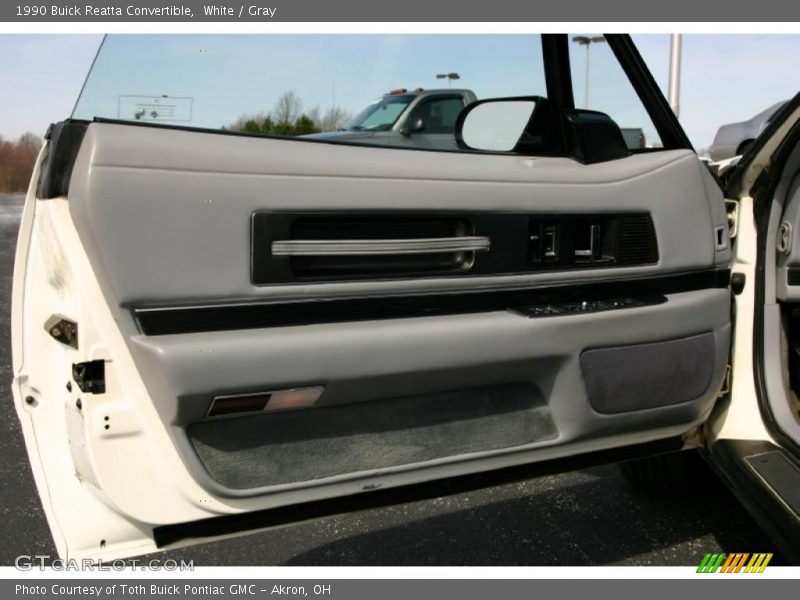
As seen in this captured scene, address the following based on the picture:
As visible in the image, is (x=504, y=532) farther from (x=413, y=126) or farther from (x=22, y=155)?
(x=22, y=155)

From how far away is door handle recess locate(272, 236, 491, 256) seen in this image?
5.35 ft

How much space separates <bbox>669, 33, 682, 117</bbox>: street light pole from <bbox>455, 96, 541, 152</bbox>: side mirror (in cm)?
54

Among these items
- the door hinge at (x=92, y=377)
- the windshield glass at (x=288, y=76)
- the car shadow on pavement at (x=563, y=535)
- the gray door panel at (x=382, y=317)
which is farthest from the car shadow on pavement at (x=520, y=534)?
the windshield glass at (x=288, y=76)

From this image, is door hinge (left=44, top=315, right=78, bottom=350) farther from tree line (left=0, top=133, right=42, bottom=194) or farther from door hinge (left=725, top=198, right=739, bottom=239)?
door hinge (left=725, top=198, right=739, bottom=239)

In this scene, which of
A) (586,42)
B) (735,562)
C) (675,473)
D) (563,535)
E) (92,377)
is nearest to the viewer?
(92,377)

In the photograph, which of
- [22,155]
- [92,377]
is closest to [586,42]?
[92,377]

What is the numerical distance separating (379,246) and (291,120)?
0.41 metres

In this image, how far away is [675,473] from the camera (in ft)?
9.64

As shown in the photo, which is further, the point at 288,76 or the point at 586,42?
the point at 586,42

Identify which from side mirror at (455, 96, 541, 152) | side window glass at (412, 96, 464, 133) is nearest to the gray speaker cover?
side mirror at (455, 96, 541, 152)

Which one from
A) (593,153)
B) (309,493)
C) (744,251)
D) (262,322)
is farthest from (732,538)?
(262,322)

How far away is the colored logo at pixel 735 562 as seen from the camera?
7.94ft

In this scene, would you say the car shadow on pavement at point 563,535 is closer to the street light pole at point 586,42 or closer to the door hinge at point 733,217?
the door hinge at point 733,217

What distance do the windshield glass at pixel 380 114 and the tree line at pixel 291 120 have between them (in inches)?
1.5
